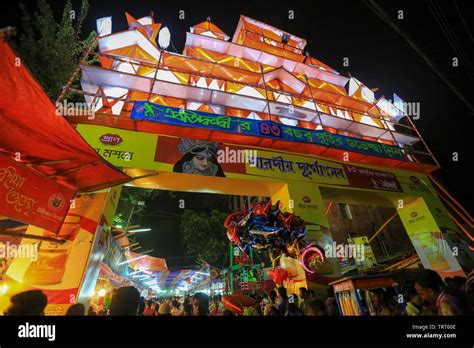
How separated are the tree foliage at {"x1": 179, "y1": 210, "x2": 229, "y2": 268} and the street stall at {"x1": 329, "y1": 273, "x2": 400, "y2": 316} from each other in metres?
18.5

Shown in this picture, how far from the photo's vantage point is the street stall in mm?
4301

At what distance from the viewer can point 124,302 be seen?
271 centimetres

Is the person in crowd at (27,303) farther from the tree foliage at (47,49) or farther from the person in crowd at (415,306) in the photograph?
the tree foliage at (47,49)

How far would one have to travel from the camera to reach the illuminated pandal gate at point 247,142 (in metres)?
6.81

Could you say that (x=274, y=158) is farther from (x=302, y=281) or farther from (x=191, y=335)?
(x=191, y=335)

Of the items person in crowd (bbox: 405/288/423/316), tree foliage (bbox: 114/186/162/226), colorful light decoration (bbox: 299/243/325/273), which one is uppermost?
tree foliage (bbox: 114/186/162/226)

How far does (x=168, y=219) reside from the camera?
82.8 feet

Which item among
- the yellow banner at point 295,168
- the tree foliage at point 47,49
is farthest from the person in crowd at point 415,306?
the tree foliage at point 47,49

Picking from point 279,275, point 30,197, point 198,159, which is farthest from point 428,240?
point 30,197

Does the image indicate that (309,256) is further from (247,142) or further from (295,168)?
(247,142)

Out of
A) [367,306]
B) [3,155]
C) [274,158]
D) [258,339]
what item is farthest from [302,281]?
[3,155]

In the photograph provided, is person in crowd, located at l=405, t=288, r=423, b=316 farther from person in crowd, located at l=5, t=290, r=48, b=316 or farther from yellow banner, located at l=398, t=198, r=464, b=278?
yellow banner, located at l=398, t=198, r=464, b=278

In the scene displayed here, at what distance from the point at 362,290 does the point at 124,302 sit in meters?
4.03

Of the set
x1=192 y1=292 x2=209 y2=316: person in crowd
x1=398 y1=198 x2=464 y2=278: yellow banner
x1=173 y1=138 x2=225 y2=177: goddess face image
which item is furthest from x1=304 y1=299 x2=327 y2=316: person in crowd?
x1=398 y1=198 x2=464 y2=278: yellow banner
